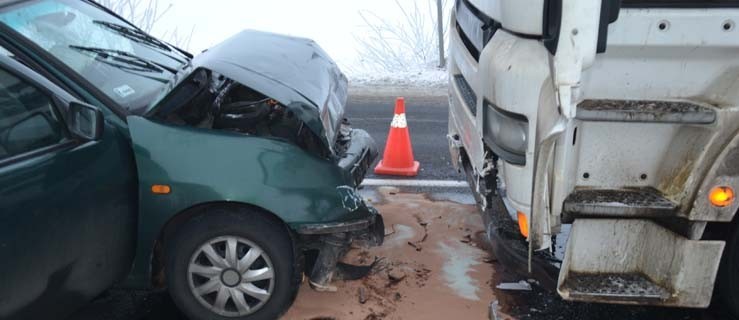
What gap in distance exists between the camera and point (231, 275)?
11.0 ft

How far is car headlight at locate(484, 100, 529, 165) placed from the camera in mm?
2818

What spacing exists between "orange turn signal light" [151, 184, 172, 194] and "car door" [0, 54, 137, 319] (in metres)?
0.12

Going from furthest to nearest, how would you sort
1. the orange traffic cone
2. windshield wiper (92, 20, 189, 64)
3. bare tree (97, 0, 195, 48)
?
bare tree (97, 0, 195, 48), the orange traffic cone, windshield wiper (92, 20, 189, 64)

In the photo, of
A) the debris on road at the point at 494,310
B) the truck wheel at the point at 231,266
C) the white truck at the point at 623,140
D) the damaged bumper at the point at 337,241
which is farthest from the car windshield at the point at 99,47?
the debris on road at the point at 494,310

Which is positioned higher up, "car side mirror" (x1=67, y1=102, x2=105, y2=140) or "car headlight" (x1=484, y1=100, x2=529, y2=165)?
"car side mirror" (x1=67, y1=102, x2=105, y2=140)

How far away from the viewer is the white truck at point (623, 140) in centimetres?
267

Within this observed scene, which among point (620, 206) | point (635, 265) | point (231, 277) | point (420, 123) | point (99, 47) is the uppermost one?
point (99, 47)

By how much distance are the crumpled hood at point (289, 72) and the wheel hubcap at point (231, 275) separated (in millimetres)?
745

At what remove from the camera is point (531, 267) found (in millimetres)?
3180

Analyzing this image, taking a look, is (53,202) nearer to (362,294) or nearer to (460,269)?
(362,294)

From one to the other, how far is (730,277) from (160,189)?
2973 millimetres

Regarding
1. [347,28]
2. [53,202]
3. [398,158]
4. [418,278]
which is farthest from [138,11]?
[53,202]

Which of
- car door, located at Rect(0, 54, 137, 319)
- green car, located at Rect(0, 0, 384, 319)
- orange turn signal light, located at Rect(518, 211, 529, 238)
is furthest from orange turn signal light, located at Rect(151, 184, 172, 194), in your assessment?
orange turn signal light, located at Rect(518, 211, 529, 238)

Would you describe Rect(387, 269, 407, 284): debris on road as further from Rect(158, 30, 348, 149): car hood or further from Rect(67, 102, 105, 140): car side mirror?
Rect(67, 102, 105, 140): car side mirror
